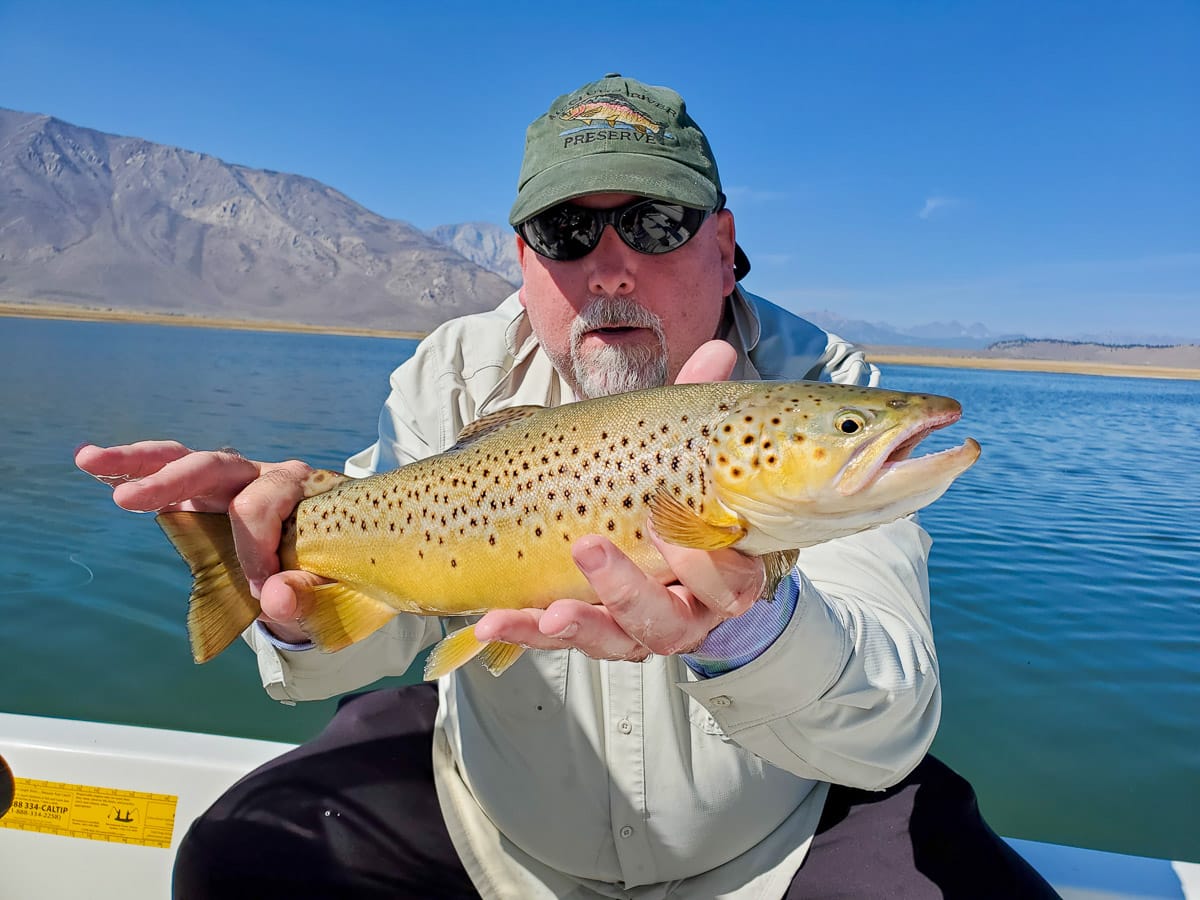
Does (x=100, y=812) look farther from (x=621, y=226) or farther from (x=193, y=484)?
(x=621, y=226)

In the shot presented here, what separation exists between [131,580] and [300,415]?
53.5ft

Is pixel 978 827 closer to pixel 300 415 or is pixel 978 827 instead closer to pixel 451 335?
pixel 451 335

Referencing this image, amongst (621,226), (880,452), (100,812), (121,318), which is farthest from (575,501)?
(121,318)

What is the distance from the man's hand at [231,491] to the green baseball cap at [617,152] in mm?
1464

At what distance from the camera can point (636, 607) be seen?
198cm

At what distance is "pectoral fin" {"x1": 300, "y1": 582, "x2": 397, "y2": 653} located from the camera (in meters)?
2.64

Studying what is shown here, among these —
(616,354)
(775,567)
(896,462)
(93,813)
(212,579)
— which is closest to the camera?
(896,462)

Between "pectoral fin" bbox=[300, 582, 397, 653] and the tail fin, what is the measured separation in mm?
211

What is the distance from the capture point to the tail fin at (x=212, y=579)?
2607 millimetres

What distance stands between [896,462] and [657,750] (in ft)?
4.97

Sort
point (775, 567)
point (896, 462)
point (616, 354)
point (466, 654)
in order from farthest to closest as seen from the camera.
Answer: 1. point (616, 354)
2. point (466, 654)
3. point (775, 567)
4. point (896, 462)

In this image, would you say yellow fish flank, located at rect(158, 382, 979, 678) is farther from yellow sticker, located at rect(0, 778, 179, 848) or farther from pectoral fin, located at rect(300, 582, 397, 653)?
yellow sticker, located at rect(0, 778, 179, 848)

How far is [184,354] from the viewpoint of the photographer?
167ft

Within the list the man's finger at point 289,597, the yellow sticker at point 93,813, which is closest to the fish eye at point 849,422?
the man's finger at point 289,597
